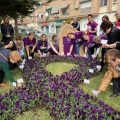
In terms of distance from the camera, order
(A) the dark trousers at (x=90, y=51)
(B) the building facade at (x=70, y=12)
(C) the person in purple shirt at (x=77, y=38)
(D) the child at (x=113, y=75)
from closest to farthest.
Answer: (D) the child at (x=113, y=75), (A) the dark trousers at (x=90, y=51), (C) the person in purple shirt at (x=77, y=38), (B) the building facade at (x=70, y=12)

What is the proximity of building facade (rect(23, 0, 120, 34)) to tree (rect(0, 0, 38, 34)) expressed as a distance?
14610mm

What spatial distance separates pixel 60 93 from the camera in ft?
16.0

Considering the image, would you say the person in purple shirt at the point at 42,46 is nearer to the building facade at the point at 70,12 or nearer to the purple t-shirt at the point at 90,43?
the purple t-shirt at the point at 90,43

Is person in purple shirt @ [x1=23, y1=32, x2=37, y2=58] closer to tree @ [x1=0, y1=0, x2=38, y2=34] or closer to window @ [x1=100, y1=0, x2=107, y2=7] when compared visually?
tree @ [x1=0, y1=0, x2=38, y2=34]

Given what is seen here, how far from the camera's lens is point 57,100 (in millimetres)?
4609

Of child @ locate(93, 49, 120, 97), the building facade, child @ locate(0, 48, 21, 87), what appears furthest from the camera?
the building facade

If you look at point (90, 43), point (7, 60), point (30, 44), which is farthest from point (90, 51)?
point (7, 60)

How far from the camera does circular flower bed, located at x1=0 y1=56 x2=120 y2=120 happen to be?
4094mm

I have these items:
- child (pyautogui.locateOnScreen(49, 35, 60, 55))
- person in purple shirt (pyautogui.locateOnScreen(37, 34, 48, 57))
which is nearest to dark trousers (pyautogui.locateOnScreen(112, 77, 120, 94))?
child (pyautogui.locateOnScreen(49, 35, 60, 55))

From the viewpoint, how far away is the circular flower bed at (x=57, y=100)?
4094 millimetres

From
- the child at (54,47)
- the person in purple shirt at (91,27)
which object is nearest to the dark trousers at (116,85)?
the child at (54,47)

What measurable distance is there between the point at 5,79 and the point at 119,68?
288 centimetres

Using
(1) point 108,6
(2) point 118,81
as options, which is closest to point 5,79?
(2) point 118,81

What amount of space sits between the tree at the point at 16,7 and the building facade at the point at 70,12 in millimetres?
14610
